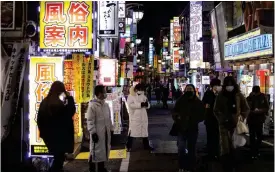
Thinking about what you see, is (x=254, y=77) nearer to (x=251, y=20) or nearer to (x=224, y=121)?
(x=251, y=20)

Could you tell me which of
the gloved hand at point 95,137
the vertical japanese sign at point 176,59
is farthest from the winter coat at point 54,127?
the vertical japanese sign at point 176,59

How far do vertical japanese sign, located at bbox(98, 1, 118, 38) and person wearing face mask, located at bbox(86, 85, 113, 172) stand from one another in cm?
800

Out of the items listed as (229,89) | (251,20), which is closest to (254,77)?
(251,20)

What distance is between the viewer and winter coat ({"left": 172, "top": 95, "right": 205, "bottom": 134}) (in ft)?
30.0

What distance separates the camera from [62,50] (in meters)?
10.3

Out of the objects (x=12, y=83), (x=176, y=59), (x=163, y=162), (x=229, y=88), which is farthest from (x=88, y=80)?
(x=176, y=59)

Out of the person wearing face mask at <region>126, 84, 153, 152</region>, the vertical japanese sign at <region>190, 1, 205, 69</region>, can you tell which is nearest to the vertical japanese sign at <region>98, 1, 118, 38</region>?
the person wearing face mask at <region>126, 84, 153, 152</region>

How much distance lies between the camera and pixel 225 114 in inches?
340

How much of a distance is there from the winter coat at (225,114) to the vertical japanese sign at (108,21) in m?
8.72

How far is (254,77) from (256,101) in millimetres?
6331

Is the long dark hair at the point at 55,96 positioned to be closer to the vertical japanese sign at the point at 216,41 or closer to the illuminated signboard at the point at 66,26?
the illuminated signboard at the point at 66,26

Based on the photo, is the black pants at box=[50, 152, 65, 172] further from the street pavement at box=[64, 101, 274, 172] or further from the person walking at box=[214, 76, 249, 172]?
the person walking at box=[214, 76, 249, 172]

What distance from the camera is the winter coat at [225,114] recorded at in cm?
861

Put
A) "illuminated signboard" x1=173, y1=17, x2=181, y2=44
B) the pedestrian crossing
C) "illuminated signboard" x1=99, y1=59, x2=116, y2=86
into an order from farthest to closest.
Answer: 1. "illuminated signboard" x1=173, y1=17, x2=181, y2=44
2. "illuminated signboard" x1=99, y1=59, x2=116, y2=86
3. the pedestrian crossing
